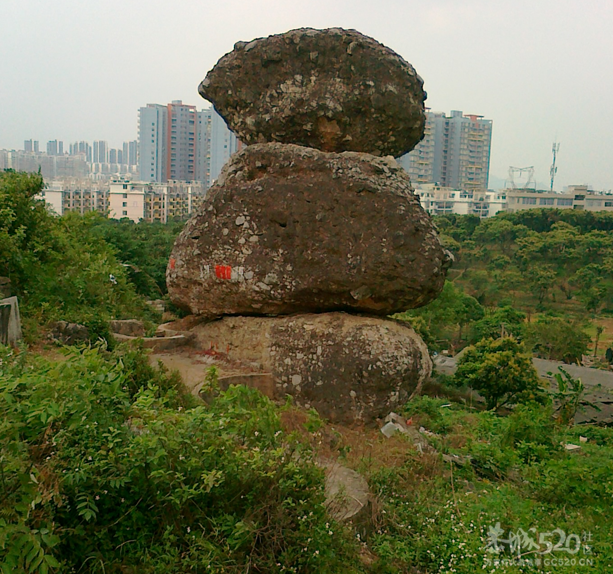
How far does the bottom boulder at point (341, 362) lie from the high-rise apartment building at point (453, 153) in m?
85.6

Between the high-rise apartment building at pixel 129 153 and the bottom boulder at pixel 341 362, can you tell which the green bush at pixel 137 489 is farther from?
the high-rise apartment building at pixel 129 153

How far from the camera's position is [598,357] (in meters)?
29.5

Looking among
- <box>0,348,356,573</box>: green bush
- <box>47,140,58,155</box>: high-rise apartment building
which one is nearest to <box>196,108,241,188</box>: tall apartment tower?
<box>0,348,356,573</box>: green bush

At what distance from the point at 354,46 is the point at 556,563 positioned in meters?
7.57

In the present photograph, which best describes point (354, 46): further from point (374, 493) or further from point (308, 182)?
point (374, 493)

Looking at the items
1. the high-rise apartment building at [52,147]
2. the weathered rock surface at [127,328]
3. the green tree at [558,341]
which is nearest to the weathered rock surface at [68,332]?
the weathered rock surface at [127,328]

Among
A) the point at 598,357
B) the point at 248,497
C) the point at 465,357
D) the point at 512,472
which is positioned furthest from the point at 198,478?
the point at 598,357

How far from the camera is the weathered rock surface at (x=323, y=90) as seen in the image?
9.40m

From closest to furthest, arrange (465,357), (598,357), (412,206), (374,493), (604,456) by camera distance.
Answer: (374,493) → (604,456) → (412,206) → (465,357) → (598,357)

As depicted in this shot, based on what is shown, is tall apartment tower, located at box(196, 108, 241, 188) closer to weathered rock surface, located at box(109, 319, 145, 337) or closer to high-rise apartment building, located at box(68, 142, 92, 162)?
weathered rock surface, located at box(109, 319, 145, 337)

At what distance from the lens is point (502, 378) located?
44.2 ft

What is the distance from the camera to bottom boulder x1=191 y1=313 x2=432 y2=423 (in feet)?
28.0

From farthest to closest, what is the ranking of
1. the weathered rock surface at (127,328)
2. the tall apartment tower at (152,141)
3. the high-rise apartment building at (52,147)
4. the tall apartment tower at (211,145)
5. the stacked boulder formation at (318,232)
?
the high-rise apartment building at (52,147) < the tall apartment tower at (152,141) < the tall apartment tower at (211,145) < the weathered rock surface at (127,328) < the stacked boulder formation at (318,232)

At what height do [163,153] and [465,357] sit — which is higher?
[163,153]
